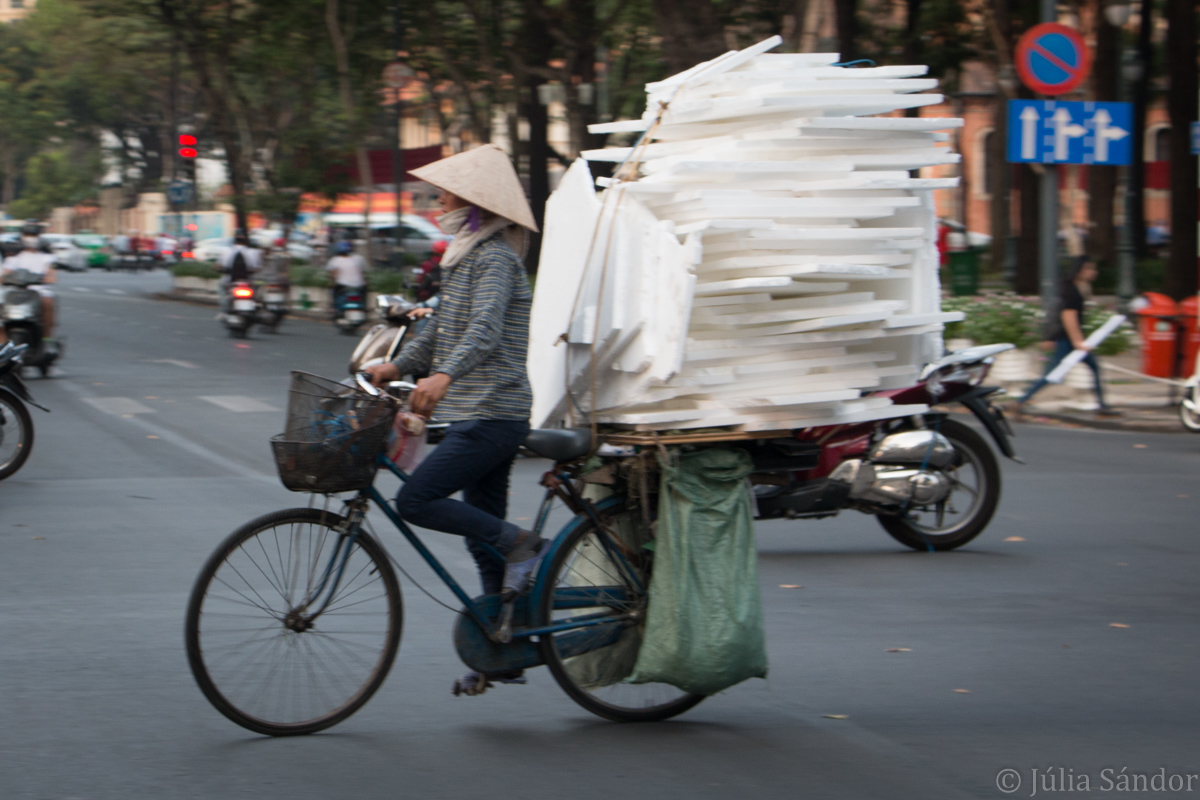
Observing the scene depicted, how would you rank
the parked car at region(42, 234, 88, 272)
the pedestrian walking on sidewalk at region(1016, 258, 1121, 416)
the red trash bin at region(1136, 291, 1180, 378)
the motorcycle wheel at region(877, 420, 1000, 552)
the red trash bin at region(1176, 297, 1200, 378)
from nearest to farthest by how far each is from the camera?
the motorcycle wheel at region(877, 420, 1000, 552), the pedestrian walking on sidewalk at region(1016, 258, 1121, 416), the red trash bin at region(1176, 297, 1200, 378), the red trash bin at region(1136, 291, 1180, 378), the parked car at region(42, 234, 88, 272)

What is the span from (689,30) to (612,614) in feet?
43.7

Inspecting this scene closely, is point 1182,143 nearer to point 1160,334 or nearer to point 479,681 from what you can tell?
point 1160,334

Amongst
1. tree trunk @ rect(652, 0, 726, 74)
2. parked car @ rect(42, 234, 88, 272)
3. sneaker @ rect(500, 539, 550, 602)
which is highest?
tree trunk @ rect(652, 0, 726, 74)

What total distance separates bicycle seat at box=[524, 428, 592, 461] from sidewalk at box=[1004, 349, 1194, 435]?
1023 centimetres

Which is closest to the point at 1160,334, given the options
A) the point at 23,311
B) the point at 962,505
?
the point at 962,505

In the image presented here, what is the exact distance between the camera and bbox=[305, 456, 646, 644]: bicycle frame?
14.6ft

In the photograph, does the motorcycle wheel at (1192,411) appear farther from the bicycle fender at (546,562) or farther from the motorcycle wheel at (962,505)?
the bicycle fender at (546,562)

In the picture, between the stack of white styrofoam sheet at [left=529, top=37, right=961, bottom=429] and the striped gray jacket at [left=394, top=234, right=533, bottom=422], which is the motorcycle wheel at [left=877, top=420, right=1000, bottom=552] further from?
the striped gray jacket at [left=394, top=234, right=533, bottom=422]

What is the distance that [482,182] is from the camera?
14.7ft

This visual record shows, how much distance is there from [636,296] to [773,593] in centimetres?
255

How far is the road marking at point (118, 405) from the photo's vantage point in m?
14.0

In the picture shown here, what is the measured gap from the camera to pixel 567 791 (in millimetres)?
4004

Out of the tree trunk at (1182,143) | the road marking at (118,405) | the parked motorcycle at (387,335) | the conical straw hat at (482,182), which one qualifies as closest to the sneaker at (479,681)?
the conical straw hat at (482,182)
